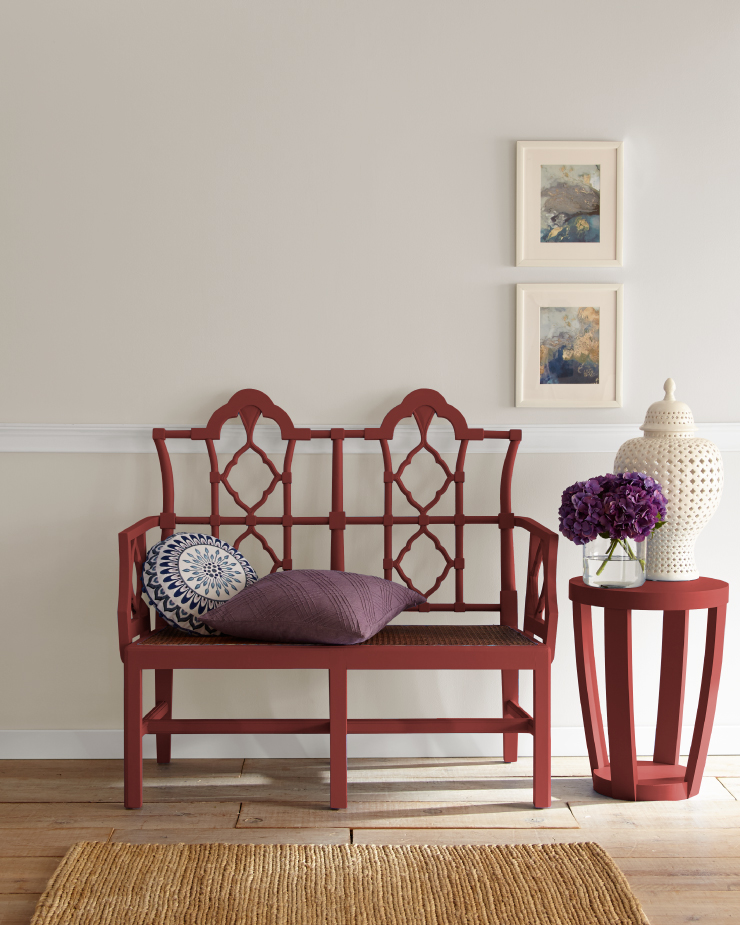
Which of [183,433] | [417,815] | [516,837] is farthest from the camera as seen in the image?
[183,433]

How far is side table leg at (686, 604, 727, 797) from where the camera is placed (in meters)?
1.90

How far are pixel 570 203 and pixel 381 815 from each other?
1.73 m

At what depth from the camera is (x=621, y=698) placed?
6.10 ft

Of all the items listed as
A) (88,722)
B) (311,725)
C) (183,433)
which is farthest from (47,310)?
(311,725)

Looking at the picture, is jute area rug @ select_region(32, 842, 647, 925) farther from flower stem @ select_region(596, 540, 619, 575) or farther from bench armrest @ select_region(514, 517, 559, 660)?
flower stem @ select_region(596, 540, 619, 575)

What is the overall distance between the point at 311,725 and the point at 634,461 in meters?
1.02

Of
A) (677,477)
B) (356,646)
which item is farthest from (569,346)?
(356,646)

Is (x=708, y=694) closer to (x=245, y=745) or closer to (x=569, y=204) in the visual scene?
(x=245, y=745)

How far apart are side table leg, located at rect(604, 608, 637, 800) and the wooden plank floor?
77 millimetres

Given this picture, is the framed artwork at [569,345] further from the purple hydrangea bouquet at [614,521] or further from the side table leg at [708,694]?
the side table leg at [708,694]

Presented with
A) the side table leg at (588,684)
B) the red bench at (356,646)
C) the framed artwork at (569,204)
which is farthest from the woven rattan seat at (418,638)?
the framed artwork at (569,204)

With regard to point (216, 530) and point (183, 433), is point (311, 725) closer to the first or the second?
point (216, 530)

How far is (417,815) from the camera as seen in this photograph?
1.85 m

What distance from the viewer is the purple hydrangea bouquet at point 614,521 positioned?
1.79 metres
